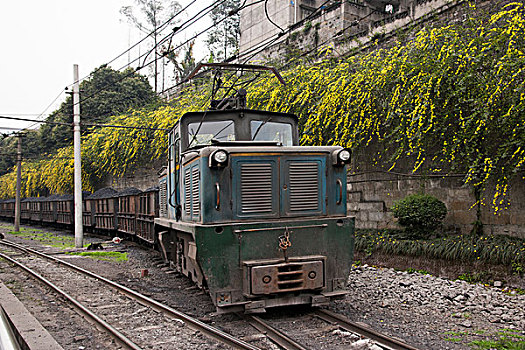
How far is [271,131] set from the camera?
7.14 m

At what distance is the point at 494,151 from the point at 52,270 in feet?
33.5

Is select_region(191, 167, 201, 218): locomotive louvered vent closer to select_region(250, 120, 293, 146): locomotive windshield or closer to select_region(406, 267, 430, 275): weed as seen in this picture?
select_region(250, 120, 293, 146): locomotive windshield

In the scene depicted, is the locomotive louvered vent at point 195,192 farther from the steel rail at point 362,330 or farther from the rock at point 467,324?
the rock at point 467,324

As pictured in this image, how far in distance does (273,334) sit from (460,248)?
16.1 ft

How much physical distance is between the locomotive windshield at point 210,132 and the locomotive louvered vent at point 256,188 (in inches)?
48.1

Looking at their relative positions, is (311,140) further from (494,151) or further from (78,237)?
(78,237)

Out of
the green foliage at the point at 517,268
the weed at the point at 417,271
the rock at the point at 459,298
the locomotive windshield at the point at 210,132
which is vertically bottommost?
the rock at the point at 459,298

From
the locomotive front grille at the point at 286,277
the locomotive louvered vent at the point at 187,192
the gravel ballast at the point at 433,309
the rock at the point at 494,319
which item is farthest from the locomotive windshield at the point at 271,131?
the rock at the point at 494,319

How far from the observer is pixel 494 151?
8.62m

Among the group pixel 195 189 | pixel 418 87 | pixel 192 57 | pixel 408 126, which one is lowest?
pixel 195 189

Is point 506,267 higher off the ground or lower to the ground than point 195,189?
lower

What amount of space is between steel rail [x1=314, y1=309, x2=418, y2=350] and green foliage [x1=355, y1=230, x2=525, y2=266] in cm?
366

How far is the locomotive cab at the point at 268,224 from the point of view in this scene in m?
5.57

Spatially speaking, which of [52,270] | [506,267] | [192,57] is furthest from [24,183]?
[506,267]
